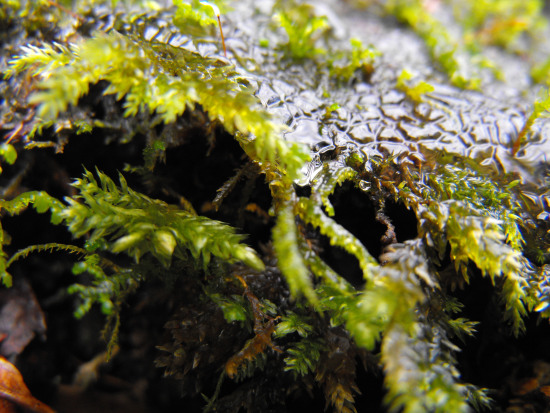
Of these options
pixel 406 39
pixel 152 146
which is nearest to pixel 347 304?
pixel 152 146

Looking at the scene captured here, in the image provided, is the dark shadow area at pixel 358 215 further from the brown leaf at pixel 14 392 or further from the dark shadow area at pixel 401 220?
the brown leaf at pixel 14 392

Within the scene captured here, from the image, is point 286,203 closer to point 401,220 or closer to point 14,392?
point 401,220

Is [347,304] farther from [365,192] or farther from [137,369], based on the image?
[137,369]

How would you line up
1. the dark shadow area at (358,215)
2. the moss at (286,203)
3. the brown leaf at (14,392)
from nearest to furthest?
1. the moss at (286,203)
2. the brown leaf at (14,392)
3. the dark shadow area at (358,215)

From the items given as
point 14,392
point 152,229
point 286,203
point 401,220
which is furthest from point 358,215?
point 14,392

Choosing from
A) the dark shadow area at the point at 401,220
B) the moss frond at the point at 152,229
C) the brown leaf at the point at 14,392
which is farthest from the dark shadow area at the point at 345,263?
the brown leaf at the point at 14,392

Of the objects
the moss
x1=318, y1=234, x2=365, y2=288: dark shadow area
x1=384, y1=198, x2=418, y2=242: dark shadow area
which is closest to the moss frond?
the moss
